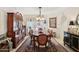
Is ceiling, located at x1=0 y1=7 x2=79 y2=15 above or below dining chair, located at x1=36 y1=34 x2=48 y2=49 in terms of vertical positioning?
above

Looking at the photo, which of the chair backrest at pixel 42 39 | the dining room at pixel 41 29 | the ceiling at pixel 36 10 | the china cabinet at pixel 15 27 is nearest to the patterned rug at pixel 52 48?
the dining room at pixel 41 29

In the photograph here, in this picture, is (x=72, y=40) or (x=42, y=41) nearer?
(x=72, y=40)

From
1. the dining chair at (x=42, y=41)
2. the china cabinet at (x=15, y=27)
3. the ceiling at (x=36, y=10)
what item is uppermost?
the ceiling at (x=36, y=10)

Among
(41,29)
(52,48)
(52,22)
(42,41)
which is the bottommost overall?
(52,48)

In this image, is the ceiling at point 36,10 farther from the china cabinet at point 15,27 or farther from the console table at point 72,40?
the console table at point 72,40

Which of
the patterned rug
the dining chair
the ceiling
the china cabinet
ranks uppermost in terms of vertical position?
the ceiling

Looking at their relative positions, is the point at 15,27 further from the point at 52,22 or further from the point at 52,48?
the point at 52,48

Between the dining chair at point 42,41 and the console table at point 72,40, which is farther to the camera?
the dining chair at point 42,41

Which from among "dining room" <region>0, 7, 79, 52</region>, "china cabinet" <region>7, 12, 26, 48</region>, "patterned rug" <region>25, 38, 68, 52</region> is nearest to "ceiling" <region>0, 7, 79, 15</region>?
"dining room" <region>0, 7, 79, 52</region>

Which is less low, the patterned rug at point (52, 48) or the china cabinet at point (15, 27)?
the china cabinet at point (15, 27)

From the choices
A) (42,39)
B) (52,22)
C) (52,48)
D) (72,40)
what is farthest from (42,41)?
(72,40)

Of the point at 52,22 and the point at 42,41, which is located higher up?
the point at 52,22

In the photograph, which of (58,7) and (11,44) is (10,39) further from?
(58,7)

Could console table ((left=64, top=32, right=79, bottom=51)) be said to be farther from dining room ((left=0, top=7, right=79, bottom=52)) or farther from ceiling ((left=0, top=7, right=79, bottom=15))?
ceiling ((left=0, top=7, right=79, bottom=15))
